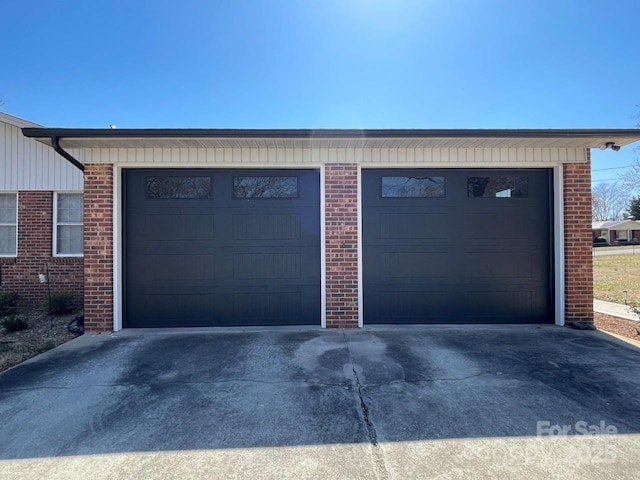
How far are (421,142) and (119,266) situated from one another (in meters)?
5.13

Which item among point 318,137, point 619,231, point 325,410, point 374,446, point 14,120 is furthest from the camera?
point 619,231

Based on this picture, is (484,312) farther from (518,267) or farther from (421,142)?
(421,142)

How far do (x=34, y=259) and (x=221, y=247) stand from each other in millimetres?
5069

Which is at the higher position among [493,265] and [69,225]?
[69,225]

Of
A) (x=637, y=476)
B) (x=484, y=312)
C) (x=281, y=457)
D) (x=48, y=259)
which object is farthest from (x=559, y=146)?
(x=48, y=259)

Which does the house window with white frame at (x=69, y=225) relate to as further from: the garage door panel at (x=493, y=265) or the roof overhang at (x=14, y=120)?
the garage door panel at (x=493, y=265)

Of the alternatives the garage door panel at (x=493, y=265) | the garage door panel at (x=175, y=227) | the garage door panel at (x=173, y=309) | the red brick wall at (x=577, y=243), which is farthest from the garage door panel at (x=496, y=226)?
the garage door panel at (x=173, y=309)

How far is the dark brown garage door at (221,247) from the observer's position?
18.0 ft

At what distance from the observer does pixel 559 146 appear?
17.5 feet

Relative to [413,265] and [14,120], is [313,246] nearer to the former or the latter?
[413,265]

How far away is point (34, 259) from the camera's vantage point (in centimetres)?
742

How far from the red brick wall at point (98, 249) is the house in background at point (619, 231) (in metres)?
55.4

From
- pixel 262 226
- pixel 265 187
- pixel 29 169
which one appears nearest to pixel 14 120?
pixel 29 169

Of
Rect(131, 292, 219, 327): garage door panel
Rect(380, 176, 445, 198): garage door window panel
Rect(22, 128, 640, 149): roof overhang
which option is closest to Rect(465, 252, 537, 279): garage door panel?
Rect(380, 176, 445, 198): garage door window panel
